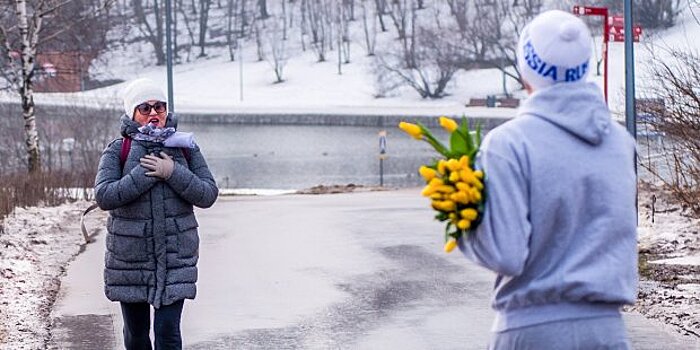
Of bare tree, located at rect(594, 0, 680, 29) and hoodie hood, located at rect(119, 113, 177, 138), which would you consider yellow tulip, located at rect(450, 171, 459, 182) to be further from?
bare tree, located at rect(594, 0, 680, 29)

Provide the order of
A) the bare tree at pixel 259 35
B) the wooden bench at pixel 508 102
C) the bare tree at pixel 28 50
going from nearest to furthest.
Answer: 1. the bare tree at pixel 28 50
2. the wooden bench at pixel 508 102
3. the bare tree at pixel 259 35

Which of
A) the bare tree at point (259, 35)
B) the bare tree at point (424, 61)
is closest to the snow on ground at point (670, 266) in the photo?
the bare tree at point (424, 61)

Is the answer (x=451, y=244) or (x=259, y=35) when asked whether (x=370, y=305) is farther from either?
(x=259, y=35)

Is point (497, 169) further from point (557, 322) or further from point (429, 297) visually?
point (429, 297)

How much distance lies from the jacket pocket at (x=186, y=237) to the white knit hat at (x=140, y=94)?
0.56 metres

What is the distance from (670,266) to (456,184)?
9.20 m

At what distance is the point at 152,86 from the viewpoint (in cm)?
667

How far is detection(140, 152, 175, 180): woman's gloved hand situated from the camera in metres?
6.54

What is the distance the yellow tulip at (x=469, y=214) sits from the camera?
152 inches

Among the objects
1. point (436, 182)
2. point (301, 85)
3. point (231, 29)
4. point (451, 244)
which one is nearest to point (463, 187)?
point (436, 182)

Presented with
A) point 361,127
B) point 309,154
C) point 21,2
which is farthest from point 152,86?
point 361,127

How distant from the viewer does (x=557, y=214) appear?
3.95 metres

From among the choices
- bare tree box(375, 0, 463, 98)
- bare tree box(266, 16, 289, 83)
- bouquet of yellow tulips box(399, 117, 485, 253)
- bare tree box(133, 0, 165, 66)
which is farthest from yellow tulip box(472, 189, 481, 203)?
bare tree box(133, 0, 165, 66)

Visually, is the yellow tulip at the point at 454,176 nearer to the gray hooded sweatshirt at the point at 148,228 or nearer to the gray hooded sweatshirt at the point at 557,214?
the gray hooded sweatshirt at the point at 557,214
